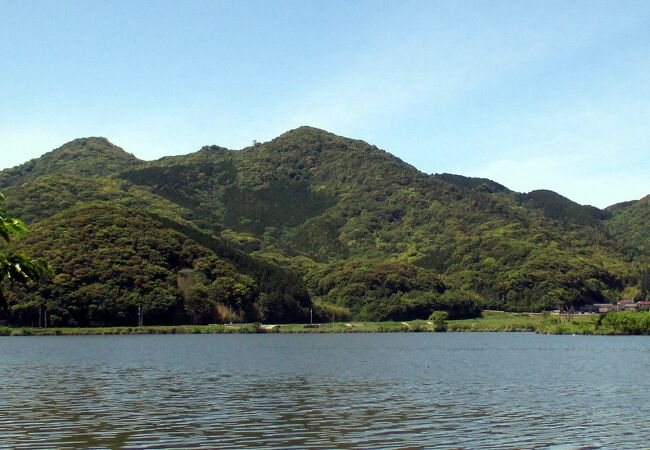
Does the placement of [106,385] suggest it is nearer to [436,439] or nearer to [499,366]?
[436,439]

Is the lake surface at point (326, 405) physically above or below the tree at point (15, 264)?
below

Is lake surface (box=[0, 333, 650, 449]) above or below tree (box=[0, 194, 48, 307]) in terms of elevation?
below

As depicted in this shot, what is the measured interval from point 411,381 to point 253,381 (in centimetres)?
1460

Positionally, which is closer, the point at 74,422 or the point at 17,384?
the point at 74,422

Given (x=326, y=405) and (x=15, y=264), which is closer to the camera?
(x=15, y=264)

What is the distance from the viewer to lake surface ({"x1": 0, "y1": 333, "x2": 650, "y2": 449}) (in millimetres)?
37719

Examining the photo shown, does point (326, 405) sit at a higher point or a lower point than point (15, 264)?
lower

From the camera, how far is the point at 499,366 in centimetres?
9144

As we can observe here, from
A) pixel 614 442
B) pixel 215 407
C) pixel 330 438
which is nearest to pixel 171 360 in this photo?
pixel 215 407

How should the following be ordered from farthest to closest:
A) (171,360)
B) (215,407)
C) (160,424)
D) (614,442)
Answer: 1. (171,360)
2. (215,407)
3. (160,424)
4. (614,442)

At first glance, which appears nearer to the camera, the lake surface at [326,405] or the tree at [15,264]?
the tree at [15,264]

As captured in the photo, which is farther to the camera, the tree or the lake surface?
the lake surface

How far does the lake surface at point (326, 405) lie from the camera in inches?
1485

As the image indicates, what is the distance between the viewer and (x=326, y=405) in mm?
51406
